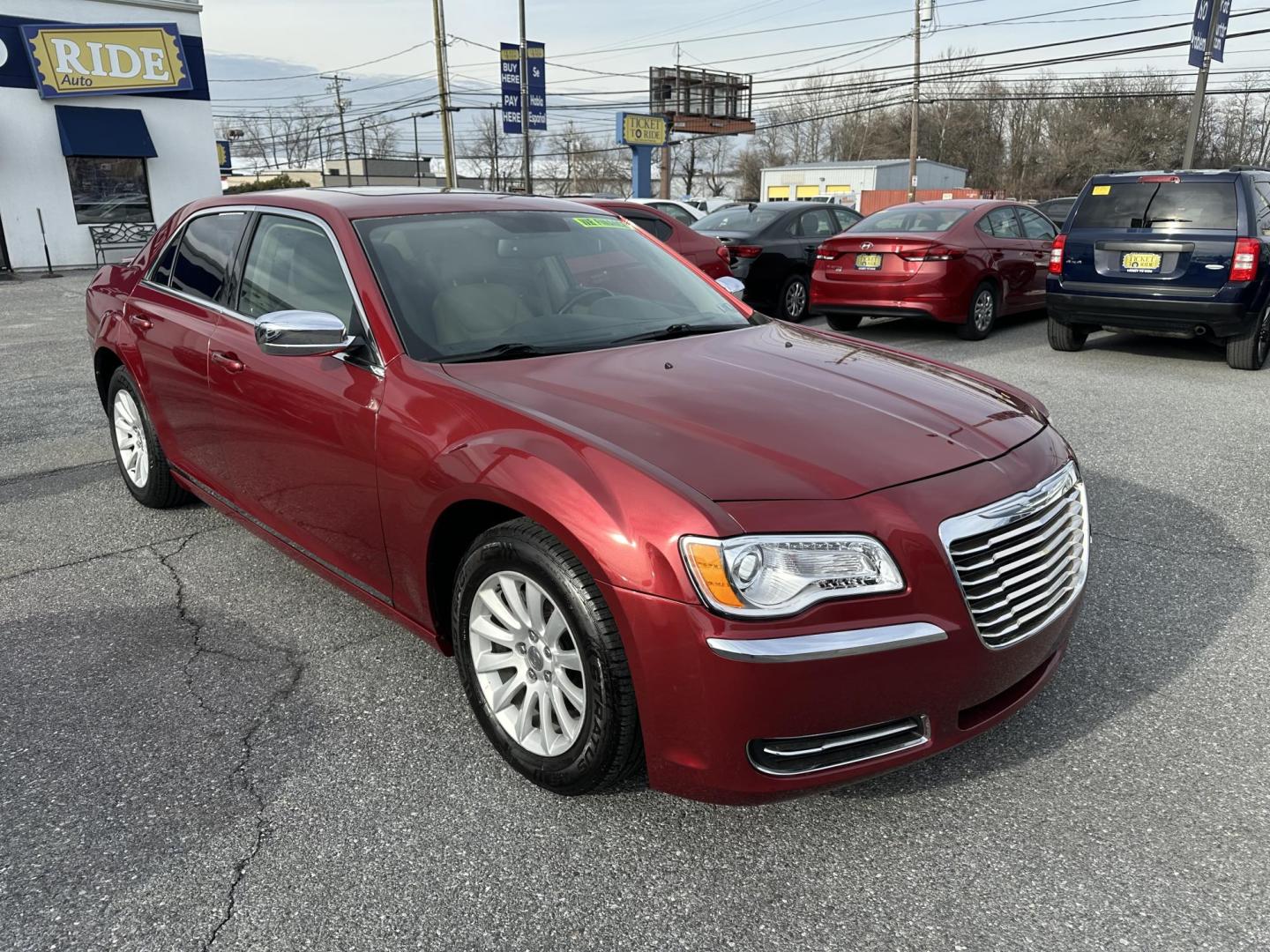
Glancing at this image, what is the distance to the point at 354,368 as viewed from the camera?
303 centimetres

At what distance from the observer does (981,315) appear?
33.0 ft

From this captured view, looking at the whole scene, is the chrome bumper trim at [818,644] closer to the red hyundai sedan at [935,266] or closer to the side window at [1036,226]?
the red hyundai sedan at [935,266]

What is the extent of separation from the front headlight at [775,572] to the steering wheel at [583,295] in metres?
1.53

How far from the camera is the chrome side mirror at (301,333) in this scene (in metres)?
2.91

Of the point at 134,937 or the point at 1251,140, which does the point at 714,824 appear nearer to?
the point at 134,937

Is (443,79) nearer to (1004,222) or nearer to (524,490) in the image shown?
(1004,222)

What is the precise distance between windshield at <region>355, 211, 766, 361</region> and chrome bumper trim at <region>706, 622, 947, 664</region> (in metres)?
1.37

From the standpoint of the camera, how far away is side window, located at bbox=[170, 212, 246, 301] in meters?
3.94

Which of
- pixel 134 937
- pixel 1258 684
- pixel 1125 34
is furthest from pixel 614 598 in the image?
pixel 1125 34

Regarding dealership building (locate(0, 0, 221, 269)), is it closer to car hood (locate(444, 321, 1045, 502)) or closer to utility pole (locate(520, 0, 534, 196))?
utility pole (locate(520, 0, 534, 196))

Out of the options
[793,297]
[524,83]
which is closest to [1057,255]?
[793,297]

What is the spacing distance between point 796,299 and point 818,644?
9805 mm

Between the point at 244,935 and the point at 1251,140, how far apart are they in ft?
254

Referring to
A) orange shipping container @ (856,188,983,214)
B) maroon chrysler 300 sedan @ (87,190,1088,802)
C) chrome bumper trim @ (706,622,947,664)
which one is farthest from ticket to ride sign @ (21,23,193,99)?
orange shipping container @ (856,188,983,214)
